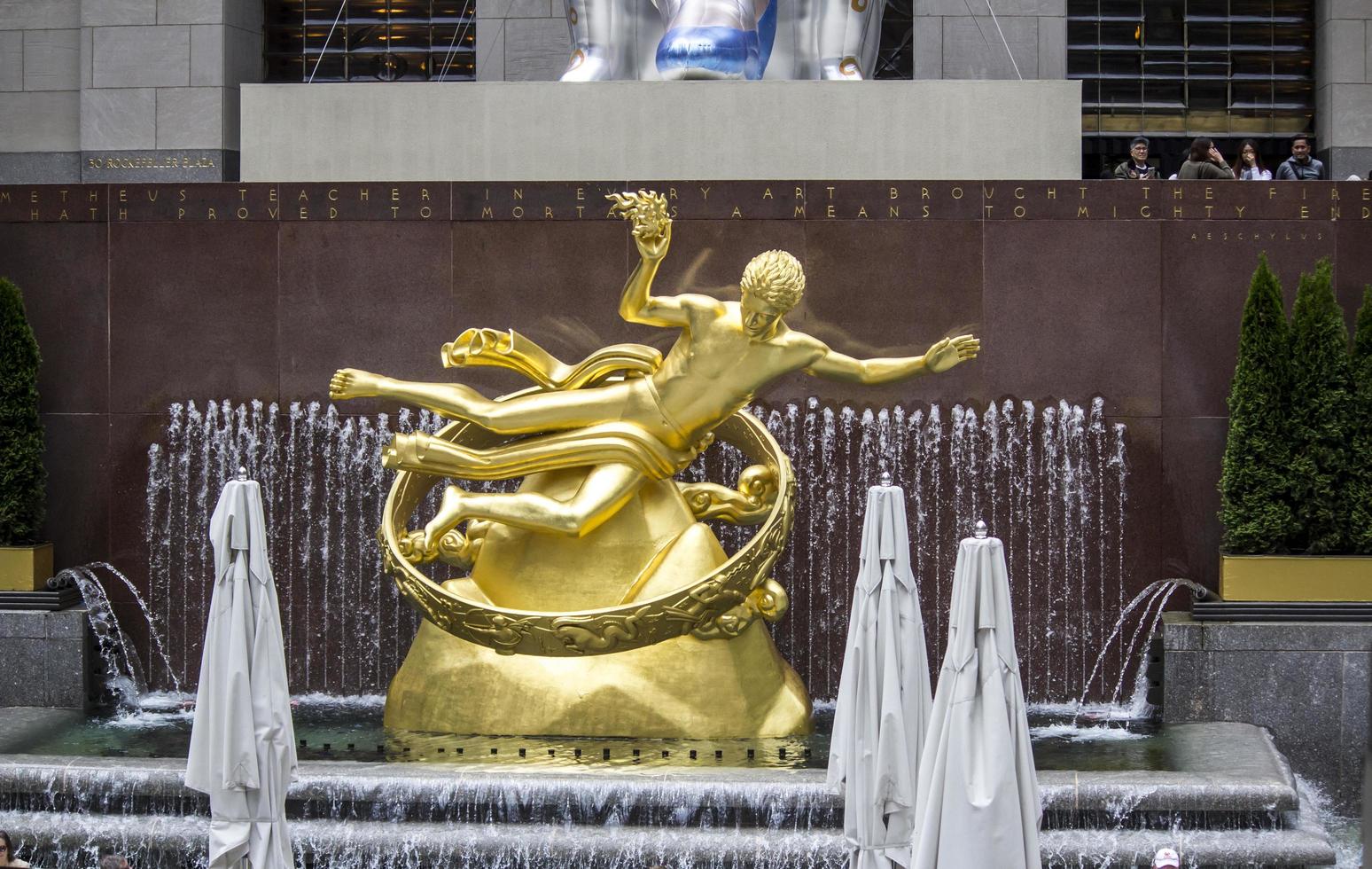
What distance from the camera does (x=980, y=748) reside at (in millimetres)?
7684

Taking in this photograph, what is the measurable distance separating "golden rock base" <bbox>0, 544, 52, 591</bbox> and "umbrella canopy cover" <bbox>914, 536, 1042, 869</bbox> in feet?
26.2

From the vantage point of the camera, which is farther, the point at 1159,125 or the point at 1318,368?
the point at 1159,125

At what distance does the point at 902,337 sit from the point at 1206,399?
2.18 m

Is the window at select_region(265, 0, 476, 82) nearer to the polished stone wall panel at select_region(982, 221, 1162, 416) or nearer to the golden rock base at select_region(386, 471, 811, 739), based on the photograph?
the polished stone wall panel at select_region(982, 221, 1162, 416)

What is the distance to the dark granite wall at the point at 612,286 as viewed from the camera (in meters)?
13.4

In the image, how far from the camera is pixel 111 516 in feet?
45.5

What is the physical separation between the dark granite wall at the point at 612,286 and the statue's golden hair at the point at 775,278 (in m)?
2.44

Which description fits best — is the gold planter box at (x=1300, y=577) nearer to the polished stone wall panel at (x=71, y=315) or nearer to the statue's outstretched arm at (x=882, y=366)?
the statue's outstretched arm at (x=882, y=366)

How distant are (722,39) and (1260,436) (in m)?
4.95

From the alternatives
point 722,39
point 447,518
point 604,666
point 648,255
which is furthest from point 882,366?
point 722,39

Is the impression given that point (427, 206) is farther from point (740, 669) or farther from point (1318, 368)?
point (1318, 368)

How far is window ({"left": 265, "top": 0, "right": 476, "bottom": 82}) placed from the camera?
69.2ft

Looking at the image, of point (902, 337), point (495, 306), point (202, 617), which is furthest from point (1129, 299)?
point (202, 617)

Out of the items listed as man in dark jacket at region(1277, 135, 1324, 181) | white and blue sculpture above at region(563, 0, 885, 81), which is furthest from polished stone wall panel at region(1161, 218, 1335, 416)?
white and blue sculpture above at region(563, 0, 885, 81)
